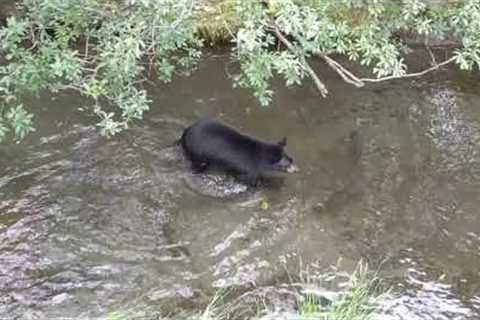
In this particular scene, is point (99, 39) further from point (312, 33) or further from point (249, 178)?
point (249, 178)

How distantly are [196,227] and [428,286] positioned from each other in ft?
6.31

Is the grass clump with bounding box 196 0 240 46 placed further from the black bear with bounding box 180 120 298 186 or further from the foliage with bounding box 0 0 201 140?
the foliage with bounding box 0 0 201 140

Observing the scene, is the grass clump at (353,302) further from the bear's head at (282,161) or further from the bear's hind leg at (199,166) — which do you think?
the bear's hind leg at (199,166)

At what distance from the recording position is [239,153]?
6.59m

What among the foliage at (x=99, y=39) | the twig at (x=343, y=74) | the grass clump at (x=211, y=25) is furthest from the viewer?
the grass clump at (x=211, y=25)

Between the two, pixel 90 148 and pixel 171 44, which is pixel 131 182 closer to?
pixel 90 148

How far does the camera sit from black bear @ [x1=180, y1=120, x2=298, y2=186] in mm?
6586

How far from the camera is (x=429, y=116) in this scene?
25.9 ft

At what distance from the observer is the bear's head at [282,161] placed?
658cm

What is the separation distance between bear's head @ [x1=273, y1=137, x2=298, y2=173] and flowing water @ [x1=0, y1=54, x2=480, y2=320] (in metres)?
0.17

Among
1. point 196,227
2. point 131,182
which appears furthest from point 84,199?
point 196,227

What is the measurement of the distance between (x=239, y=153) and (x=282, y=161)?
1.31ft

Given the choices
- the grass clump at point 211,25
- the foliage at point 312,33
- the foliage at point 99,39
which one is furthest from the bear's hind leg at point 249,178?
the grass clump at point 211,25

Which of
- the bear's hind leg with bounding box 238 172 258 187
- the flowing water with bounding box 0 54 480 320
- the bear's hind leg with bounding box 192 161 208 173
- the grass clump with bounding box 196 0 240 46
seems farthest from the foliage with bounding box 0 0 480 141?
the grass clump with bounding box 196 0 240 46
